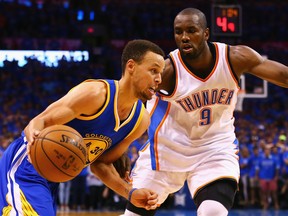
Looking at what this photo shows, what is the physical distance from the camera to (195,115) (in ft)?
16.2

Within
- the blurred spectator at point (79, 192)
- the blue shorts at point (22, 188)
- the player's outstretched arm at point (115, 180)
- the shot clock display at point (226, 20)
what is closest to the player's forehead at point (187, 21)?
the player's outstretched arm at point (115, 180)

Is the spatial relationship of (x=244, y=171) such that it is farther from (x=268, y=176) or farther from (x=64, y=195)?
(x=64, y=195)

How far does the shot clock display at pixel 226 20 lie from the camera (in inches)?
442

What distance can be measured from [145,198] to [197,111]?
3.64 ft

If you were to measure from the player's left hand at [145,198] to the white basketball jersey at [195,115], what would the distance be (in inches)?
35.7

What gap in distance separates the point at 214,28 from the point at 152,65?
7.33m

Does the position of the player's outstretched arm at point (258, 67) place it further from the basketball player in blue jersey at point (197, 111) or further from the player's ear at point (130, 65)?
the player's ear at point (130, 65)

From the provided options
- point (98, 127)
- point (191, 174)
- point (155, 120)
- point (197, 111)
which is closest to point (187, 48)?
point (197, 111)

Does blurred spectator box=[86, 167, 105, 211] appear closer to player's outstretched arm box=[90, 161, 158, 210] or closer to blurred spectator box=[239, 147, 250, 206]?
blurred spectator box=[239, 147, 250, 206]

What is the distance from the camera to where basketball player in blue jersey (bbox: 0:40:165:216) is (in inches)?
149

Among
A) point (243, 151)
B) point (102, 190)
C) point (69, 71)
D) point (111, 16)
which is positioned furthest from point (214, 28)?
point (111, 16)

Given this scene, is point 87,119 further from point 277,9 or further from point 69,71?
point 277,9

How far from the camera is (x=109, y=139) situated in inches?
162

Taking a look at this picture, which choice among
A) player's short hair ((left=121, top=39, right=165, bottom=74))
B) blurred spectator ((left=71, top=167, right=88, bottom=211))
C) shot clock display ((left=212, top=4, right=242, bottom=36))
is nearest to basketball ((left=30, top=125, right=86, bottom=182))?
player's short hair ((left=121, top=39, right=165, bottom=74))
